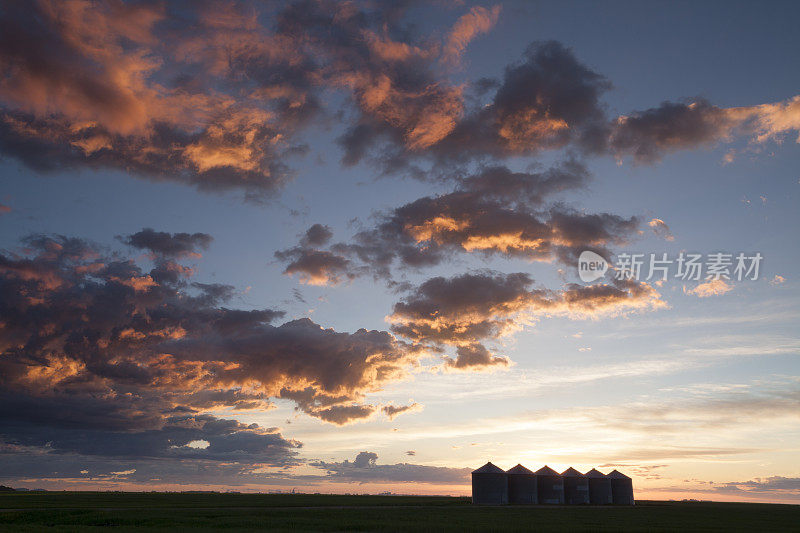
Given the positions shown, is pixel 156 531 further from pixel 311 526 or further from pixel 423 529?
pixel 423 529

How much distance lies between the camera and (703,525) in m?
60.8

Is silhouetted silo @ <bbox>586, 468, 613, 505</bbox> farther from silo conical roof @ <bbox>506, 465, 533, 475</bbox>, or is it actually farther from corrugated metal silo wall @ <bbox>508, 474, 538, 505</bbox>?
silo conical roof @ <bbox>506, 465, 533, 475</bbox>

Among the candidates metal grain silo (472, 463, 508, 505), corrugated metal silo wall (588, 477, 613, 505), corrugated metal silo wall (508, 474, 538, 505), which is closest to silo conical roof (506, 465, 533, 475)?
corrugated metal silo wall (508, 474, 538, 505)

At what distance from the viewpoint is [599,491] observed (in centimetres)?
11350

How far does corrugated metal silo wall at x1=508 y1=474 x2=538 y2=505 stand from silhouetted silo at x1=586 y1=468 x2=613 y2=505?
13646 millimetres

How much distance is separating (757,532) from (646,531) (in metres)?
11.3

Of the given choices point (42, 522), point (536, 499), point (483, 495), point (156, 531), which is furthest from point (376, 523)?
point (536, 499)

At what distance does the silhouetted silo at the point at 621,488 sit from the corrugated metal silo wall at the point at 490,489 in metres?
26.0

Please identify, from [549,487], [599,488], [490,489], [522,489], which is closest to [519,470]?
[522,489]

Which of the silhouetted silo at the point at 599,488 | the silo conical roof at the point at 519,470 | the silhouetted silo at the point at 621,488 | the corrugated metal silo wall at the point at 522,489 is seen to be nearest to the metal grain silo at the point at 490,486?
the corrugated metal silo wall at the point at 522,489

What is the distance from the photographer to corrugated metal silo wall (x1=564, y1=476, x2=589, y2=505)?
360 feet

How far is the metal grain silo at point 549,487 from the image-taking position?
10869 cm

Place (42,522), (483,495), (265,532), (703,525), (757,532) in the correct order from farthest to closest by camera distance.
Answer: (483,495) → (42,522) → (703,525) → (757,532) → (265,532)

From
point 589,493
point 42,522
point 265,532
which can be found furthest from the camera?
point 589,493
